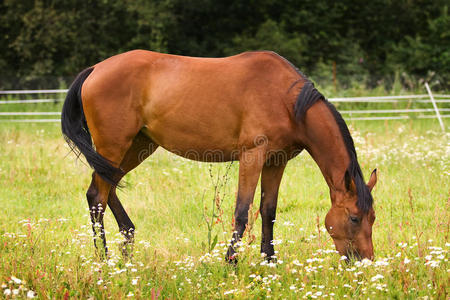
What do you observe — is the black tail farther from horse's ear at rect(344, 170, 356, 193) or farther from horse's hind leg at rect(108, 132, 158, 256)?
horse's ear at rect(344, 170, 356, 193)

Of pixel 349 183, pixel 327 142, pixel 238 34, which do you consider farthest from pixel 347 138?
pixel 238 34

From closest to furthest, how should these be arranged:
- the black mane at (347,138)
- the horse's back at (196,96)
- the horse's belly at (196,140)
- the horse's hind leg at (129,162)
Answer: the black mane at (347,138), the horse's back at (196,96), the horse's belly at (196,140), the horse's hind leg at (129,162)

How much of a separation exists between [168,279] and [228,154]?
1.42m

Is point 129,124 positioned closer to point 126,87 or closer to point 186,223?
point 126,87

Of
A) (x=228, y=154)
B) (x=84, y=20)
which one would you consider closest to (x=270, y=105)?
(x=228, y=154)

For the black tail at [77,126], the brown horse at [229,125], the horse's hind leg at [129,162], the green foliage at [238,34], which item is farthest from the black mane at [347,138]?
the green foliage at [238,34]

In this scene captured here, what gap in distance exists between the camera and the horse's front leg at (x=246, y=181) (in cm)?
426

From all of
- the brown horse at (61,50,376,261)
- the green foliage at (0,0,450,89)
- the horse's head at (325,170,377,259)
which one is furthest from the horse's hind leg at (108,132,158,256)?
the green foliage at (0,0,450,89)

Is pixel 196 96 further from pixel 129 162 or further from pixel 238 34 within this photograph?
pixel 238 34

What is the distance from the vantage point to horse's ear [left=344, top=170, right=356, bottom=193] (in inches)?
159

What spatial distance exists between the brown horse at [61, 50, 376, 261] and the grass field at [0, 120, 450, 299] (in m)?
0.33

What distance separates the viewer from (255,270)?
394 centimetres

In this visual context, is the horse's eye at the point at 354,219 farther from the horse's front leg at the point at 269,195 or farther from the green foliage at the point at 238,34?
the green foliage at the point at 238,34

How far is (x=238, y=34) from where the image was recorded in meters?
22.5
